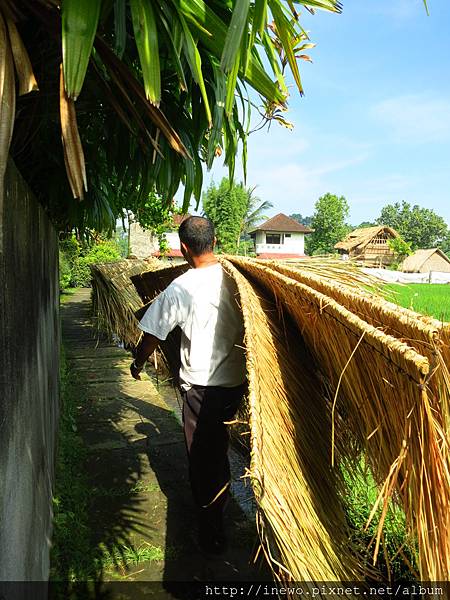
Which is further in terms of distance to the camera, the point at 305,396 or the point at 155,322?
the point at 155,322

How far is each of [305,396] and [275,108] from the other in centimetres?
116

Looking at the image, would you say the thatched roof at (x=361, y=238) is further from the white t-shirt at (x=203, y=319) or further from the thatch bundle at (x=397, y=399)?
the thatch bundle at (x=397, y=399)

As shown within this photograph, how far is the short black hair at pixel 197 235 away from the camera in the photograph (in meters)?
2.61

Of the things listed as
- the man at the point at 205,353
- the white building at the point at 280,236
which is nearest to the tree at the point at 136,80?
the man at the point at 205,353

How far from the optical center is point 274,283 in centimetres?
202

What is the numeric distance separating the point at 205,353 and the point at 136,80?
1464 millimetres

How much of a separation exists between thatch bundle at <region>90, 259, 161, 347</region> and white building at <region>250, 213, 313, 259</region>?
144ft

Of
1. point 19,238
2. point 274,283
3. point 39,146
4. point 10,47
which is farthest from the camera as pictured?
point 39,146

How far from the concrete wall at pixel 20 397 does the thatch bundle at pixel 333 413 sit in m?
0.65

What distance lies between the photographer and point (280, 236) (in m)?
52.6

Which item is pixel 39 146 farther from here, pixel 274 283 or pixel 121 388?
pixel 121 388

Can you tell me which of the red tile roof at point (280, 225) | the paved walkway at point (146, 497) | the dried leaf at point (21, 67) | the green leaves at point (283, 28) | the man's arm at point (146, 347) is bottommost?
the paved walkway at point (146, 497)

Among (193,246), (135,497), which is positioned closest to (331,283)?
(193,246)

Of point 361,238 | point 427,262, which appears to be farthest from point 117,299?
point 427,262
